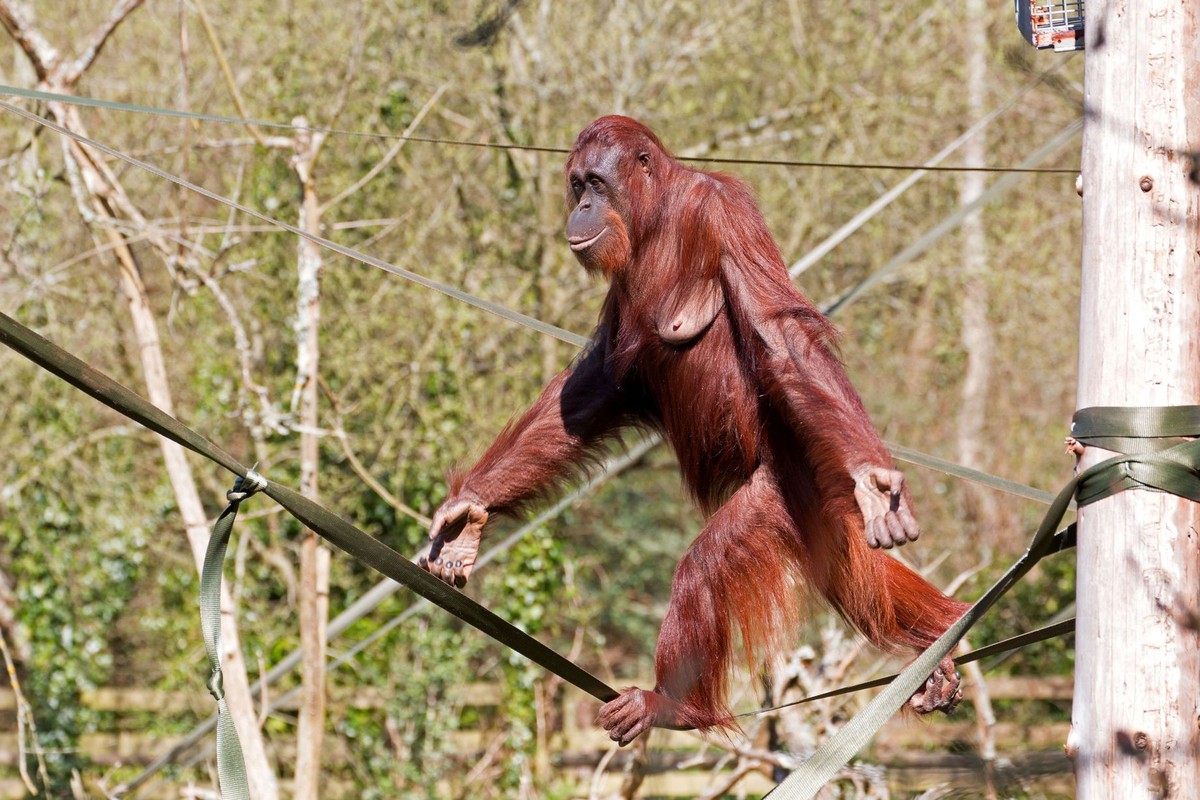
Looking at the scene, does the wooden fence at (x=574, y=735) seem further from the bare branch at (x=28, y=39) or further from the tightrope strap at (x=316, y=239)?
the tightrope strap at (x=316, y=239)

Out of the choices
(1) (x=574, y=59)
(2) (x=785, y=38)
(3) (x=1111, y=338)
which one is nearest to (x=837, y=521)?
(3) (x=1111, y=338)

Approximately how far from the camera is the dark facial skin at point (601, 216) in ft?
11.6

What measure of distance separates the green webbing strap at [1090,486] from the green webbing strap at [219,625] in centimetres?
107

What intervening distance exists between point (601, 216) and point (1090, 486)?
160 centimetres

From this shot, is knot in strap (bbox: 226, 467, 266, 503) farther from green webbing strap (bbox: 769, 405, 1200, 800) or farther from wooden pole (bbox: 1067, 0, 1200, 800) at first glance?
wooden pole (bbox: 1067, 0, 1200, 800)

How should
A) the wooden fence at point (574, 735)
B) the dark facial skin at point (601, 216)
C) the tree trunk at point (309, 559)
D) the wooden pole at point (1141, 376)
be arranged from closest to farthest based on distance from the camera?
the wooden pole at point (1141, 376)
the dark facial skin at point (601, 216)
the tree trunk at point (309, 559)
the wooden fence at point (574, 735)

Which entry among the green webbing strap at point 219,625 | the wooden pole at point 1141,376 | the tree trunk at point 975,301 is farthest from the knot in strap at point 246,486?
the tree trunk at point 975,301

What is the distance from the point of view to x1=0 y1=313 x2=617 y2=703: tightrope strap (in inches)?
95.2

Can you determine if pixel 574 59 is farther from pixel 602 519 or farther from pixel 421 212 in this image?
pixel 602 519

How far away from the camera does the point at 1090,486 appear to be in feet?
7.86

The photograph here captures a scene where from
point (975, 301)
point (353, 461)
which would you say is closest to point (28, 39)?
point (353, 461)

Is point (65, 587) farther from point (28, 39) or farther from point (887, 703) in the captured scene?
point (887, 703)

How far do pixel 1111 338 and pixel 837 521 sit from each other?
42.9 inches

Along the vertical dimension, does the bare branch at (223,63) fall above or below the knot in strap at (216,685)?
above
